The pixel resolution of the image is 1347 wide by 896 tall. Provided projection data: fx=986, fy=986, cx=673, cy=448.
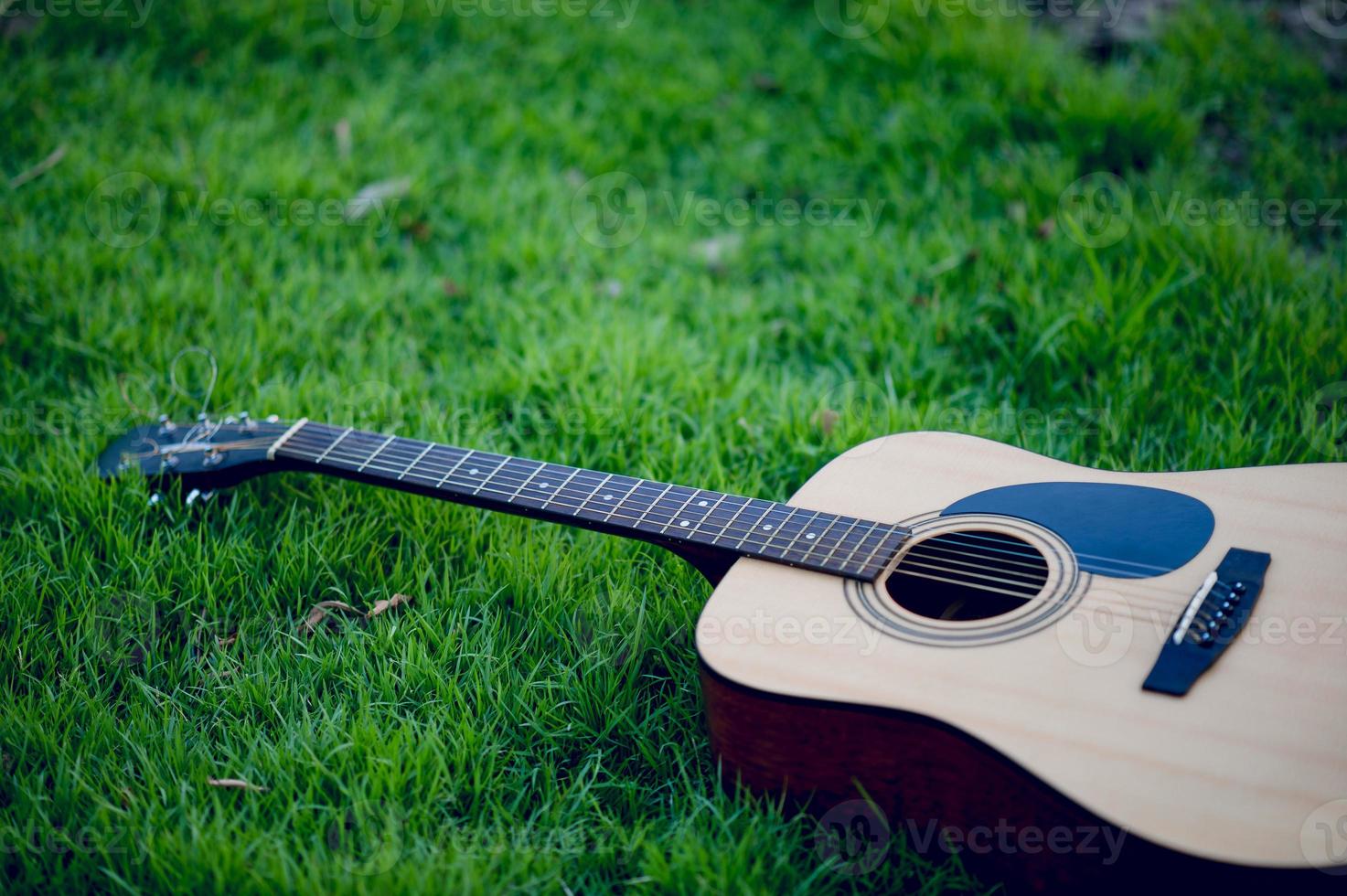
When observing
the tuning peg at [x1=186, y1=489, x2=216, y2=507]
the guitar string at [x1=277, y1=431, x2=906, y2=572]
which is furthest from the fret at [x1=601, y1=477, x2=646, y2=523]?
the tuning peg at [x1=186, y1=489, x2=216, y2=507]

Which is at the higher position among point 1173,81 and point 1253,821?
point 1173,81

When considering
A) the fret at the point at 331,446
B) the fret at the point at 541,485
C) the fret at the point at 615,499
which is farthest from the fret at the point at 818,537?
the fret at the point at 331,446

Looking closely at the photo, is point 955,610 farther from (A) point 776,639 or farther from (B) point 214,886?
A: (B) point 214,886

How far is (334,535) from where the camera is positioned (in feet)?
7.38

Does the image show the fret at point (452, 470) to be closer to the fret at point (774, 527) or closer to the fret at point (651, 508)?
the fret at point (651, 508)

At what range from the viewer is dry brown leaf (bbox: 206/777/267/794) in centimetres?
171

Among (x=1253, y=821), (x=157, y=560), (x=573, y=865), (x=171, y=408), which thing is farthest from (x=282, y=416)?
(x=1253, y=821)

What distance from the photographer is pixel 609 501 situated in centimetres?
193

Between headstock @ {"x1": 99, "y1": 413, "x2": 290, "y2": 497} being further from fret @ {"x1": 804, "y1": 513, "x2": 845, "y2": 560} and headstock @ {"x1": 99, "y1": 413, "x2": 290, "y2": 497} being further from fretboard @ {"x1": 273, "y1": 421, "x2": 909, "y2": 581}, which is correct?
fret @ {"x1": 804, "y1": 513, "x2": 845, "y2": 560}

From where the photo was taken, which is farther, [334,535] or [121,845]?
[334,535]

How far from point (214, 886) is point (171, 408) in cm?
146

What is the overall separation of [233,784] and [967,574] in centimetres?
133

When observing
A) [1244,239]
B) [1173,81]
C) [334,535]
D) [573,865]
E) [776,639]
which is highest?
[1173,81]

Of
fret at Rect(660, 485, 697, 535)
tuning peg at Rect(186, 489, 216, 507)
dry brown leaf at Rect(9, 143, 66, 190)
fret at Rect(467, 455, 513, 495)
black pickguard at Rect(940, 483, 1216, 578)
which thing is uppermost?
dry brown leaf at Rect(9, 143, 66, 190)
